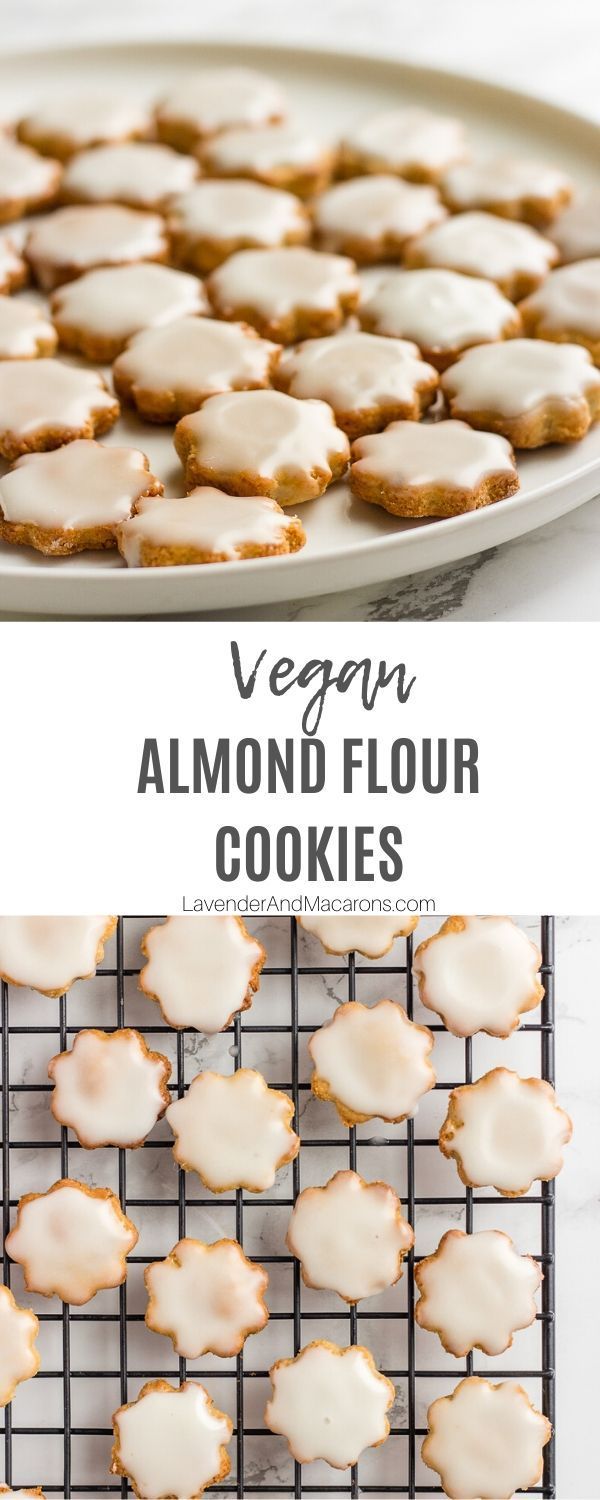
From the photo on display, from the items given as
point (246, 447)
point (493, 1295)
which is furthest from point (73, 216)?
point (493, 1295)

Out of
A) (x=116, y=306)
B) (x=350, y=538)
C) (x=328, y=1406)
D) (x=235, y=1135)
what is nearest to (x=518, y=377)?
(x=350, y=538)

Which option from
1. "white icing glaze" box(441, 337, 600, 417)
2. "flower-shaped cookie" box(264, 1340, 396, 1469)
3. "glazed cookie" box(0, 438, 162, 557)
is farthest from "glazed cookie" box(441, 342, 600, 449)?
"flower-shaped cookie" box(264, 1340, 396, 1469)

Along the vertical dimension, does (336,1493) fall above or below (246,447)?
below

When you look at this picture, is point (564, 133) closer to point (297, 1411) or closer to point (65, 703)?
point (65, 703)

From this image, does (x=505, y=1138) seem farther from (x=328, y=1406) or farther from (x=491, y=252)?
(x=491, y=252)

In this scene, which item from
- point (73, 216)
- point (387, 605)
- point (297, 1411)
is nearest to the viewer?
point (297, 1411)

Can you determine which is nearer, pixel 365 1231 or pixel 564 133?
pixel 365 1231

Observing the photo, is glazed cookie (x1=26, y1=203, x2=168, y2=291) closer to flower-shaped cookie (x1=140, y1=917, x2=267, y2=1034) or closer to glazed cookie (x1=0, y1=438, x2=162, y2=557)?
glazed cookie (x1=0, y1=438, x2=162, y2=557)
